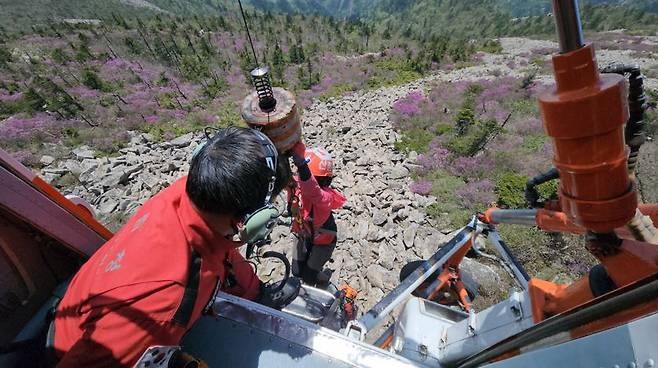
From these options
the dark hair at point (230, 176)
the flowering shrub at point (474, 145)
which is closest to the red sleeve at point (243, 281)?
the dark hair at point (230, 176)

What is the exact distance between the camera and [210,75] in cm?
1959

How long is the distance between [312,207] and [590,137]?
9.37ft

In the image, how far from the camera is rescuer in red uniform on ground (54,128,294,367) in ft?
4.02

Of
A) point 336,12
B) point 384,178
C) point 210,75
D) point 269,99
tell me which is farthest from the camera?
point 336,12

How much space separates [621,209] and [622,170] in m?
0.11

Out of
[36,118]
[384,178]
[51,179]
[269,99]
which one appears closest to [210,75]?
[36,118]

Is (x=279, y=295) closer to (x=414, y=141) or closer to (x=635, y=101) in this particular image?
(x=635, y=101)

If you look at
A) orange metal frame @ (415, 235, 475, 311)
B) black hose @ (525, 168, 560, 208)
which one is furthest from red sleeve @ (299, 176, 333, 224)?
black hose @ (525, 168, 560, 208)

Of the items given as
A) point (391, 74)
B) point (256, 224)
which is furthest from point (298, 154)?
point (391, 74)

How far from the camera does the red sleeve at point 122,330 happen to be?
1.19 meters

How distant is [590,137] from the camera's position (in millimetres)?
744

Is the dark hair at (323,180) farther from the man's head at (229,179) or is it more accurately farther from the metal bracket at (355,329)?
the man's head at (229,179)

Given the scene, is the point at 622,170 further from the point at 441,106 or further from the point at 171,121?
the point at 171,121

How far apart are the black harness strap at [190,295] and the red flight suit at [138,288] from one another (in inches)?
1.0
